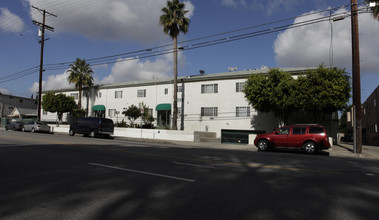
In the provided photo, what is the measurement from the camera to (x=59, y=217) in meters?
3.96

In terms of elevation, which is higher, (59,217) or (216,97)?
(216,97)

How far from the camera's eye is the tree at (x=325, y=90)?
70.9 ft

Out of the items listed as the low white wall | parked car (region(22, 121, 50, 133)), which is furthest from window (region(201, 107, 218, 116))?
parked car (region(22, 121, 50, 133))

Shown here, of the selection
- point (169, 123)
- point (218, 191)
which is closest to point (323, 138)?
point (218, 191)

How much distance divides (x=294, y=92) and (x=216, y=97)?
1045 cm

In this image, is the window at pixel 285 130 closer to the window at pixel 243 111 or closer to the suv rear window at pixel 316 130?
the suv rear window at pixel 316 130

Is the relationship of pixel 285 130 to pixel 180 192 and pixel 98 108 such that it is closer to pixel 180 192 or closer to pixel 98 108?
pixel 180 192

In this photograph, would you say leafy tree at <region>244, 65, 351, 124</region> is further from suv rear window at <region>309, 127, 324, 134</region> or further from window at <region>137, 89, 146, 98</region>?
window at <region>137, 89, 146, 98</region>

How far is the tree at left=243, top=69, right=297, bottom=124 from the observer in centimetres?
2336

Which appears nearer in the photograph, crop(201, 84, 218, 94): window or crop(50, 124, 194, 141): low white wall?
crop(50, 124, 194, 141): low white wall

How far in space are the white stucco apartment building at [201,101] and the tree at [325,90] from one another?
4751 mm

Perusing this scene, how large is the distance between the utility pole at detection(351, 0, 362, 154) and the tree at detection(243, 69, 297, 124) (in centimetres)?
681

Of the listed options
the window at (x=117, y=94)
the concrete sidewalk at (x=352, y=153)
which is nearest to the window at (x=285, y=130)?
the concrete sidewalk at (x=352, y=153)

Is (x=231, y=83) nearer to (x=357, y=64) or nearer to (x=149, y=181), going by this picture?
(x=357, y=64)
